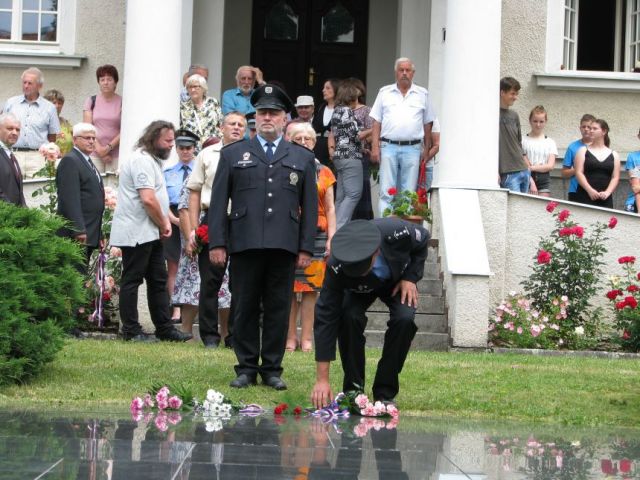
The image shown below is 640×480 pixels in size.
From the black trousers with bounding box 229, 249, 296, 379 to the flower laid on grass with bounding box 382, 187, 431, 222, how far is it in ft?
15.7

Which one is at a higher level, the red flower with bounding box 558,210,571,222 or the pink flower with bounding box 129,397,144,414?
the red flower with bounding box 558,210,571,222

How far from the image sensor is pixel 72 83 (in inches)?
709

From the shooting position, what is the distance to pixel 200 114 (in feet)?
49.4

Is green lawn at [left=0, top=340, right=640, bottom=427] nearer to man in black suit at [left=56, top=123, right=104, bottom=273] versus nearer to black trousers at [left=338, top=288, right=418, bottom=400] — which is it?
black trousers at [left=338, top=288, right=418, bottom=400]

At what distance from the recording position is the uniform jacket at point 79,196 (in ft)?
41.1

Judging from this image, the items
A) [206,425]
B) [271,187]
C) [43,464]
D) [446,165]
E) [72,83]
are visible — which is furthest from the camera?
[72,83]

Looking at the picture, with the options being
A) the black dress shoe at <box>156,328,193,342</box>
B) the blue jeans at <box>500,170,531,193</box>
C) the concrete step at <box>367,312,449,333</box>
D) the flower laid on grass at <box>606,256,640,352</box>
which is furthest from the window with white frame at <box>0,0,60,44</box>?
the flower laid on grass at <box>606,256,640,352</box>

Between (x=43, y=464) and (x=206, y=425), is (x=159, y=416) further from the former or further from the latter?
(x=43, y=464)

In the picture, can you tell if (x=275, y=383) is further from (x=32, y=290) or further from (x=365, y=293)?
(x=32, y=290)

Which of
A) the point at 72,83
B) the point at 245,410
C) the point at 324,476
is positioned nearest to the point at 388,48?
the point at 72,83

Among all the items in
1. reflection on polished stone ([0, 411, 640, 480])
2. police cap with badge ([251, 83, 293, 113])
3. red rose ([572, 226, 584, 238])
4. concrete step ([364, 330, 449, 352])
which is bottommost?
concrete step ([364, 330, 449, 352])

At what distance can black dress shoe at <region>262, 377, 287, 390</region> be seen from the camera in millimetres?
9734

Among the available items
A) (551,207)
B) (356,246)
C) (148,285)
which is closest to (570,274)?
(551,207)

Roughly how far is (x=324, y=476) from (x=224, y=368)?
3968 millimetres
